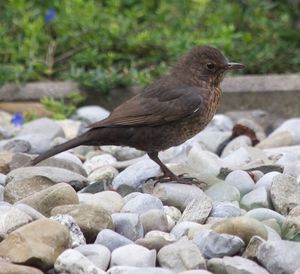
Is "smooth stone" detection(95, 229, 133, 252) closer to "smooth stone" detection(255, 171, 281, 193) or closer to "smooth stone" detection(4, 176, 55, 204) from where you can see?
"smooth stone" detection(4, 176, 55, 204)

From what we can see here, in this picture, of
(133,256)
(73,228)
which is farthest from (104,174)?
(133,256)

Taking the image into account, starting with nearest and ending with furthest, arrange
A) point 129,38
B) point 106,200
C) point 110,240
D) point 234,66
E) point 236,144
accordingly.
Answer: point 110,240, point 106,200, point 234,66, point 236,144, point 129,38

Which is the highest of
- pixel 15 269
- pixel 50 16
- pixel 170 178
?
pixel 15 269

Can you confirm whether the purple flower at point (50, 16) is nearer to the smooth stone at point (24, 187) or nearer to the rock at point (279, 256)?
the smooth stone at point (24, 187)

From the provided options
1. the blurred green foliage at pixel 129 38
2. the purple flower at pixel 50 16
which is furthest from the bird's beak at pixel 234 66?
the purple flower at pixel 50 16

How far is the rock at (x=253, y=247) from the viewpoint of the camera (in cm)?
452

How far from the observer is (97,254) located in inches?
176

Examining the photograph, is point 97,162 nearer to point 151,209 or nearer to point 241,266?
point 151,209

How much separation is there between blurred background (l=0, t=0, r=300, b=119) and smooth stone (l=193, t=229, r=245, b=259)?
4.03m

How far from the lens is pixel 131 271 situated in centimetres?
422

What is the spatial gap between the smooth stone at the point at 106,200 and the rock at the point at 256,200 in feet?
2.20

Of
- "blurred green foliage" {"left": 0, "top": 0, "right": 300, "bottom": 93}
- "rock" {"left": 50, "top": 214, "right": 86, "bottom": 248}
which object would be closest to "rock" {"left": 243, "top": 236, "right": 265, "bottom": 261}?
"rock" {"left": 50, "top": 214, "right": 86, "bottom": 248}

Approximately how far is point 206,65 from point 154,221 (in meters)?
1.81

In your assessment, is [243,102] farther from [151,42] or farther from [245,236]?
[245,236]
